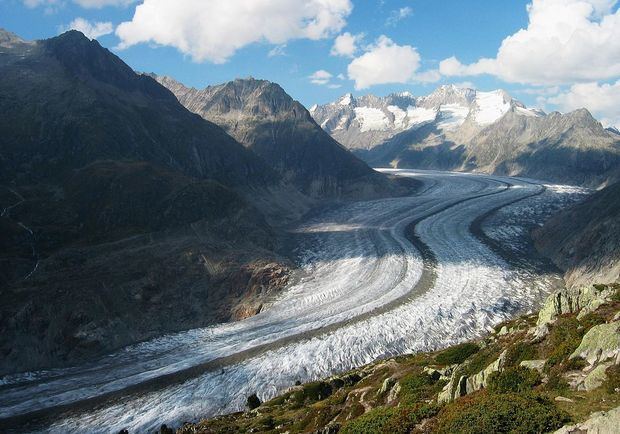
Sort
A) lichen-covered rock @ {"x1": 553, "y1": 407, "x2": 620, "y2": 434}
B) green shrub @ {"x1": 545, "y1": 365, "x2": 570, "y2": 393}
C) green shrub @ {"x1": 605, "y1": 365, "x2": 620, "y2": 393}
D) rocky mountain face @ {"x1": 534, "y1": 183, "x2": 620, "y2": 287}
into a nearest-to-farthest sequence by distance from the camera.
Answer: lichen-covered rock @ {"x1": 553, "y1": 407, "x2": 620, "y2": 434} → green shrub @ {"x1": 605, "y1": 365, "x2": 620, "y2": 393} → green shrub @ {"x1": 545, "y1": 365, "x2": 570, "y2": 393} → rocky mountain face @ {"x1": 534, "y1": 183, "x2": 620, "y2": 287}

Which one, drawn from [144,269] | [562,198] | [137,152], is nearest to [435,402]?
[144,269]

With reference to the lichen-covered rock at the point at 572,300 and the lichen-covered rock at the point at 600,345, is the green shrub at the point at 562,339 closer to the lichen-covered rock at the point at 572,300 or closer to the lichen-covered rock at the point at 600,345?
the lichen-covered rock at the point at 600,345

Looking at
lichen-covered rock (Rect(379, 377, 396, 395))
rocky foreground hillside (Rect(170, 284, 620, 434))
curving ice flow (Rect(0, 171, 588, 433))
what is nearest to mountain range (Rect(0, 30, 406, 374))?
curving ice flow (Rect(0, 171, 588, 433))

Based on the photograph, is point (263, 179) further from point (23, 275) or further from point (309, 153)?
point (23, 275)

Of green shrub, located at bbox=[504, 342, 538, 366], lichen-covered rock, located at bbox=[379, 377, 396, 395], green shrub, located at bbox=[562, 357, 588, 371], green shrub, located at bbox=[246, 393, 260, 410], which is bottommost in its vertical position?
green shrub, located at bbox=[246, 393, 260, 410]

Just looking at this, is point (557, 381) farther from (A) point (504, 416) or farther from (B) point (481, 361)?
(B) point (481, 361)

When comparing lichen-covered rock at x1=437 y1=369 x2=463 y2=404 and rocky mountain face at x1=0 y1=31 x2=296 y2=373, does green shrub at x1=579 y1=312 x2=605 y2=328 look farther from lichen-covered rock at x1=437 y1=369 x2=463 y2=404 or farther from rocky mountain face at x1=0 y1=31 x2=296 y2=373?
rocky mountain face at x1=0 y1=31 x2=296 y2=373

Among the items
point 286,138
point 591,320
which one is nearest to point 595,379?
point 591,320
